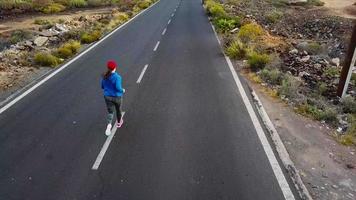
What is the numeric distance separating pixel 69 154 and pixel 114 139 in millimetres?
1198

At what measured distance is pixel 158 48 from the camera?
20.0 m

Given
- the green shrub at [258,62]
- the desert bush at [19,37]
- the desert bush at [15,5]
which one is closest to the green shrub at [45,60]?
the green shrub at [258,62]

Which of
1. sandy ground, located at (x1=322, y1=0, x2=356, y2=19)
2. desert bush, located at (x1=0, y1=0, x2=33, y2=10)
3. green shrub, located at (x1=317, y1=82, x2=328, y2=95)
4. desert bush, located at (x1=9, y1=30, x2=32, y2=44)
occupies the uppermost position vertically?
green shrub, located at (x1=317, y1=82, x2=328, y2=95)

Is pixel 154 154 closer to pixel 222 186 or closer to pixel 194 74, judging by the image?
pixel 222 186

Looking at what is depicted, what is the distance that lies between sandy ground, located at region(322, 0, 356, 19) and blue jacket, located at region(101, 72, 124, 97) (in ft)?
129

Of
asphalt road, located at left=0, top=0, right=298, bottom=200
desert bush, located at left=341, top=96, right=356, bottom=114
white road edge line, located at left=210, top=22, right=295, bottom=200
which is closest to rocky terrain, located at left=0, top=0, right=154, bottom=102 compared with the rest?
asphalt road, located at left=0, top=0, right=298, bottom=200

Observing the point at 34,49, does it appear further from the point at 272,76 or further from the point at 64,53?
the point at 272,76

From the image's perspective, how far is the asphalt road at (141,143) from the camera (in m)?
6.81

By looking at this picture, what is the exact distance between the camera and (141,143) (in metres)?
8.62

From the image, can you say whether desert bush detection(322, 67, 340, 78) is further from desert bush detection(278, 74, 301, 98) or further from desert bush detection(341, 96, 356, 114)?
desert bush detection(341, 96, 356, 114)

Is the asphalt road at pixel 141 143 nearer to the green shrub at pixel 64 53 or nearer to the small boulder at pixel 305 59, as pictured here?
the green shrub at pixel 64 53

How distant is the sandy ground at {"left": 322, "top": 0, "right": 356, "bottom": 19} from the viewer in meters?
42.5

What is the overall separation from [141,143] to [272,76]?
6824 mm

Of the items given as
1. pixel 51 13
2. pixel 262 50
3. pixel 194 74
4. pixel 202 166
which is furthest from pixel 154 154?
pixel 51 13
